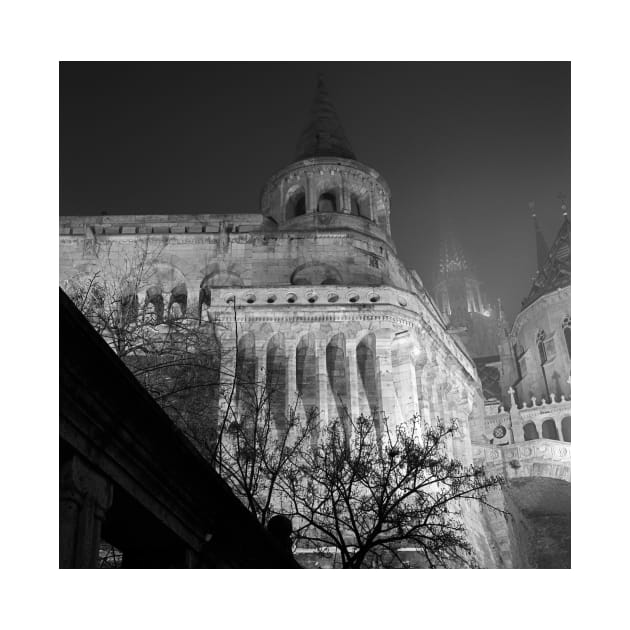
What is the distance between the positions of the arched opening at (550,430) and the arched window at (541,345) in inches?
260

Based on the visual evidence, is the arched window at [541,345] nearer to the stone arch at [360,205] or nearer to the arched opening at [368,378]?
the stone arch at [360,205]

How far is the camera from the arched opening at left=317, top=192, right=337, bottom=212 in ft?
132

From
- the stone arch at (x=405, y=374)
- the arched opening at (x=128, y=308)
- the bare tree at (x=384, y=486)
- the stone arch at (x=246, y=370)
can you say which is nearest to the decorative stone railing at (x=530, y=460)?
the bare tree at (x=384, y=486)

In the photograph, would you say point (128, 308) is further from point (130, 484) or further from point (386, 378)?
point (130, 484)

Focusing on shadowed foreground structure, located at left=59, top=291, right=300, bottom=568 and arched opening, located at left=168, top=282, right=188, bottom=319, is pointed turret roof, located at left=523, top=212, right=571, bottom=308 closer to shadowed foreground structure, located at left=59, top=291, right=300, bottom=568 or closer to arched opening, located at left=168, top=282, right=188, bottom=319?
arched opening, located at left=168, top=282, right=188, bottom=319

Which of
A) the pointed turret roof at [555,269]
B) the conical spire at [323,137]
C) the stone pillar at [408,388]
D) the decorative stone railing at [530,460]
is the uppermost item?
the conical spire at [323,137]

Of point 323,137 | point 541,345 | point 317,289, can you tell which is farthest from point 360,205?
point 541,345

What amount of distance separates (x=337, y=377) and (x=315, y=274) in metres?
6.50

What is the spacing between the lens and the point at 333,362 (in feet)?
102

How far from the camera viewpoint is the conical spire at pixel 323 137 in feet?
135

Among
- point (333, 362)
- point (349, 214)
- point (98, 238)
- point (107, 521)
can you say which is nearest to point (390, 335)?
point (333, 362)

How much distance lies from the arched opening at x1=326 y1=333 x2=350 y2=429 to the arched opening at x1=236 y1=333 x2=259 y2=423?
8.94 ft

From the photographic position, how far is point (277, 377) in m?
30.2
